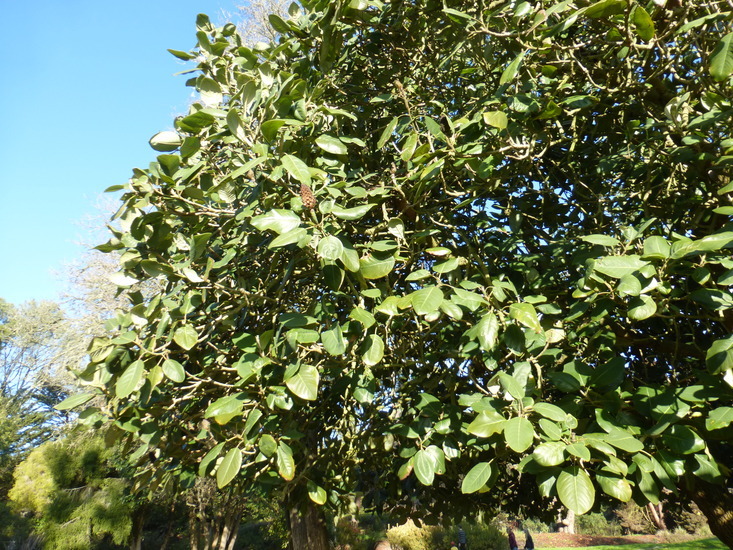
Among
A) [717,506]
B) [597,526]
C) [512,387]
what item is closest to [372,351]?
[512,387]

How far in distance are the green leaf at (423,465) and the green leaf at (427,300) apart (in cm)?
68

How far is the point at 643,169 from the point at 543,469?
1799mm

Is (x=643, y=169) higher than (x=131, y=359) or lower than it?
higher

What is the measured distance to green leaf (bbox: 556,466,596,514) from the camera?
1454mm

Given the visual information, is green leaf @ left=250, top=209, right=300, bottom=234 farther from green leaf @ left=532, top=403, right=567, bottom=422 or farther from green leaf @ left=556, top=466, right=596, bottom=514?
green leaf @ left=556, top=466, right=596, bottom=514

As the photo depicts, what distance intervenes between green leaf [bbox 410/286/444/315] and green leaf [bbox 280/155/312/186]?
23.2 inches

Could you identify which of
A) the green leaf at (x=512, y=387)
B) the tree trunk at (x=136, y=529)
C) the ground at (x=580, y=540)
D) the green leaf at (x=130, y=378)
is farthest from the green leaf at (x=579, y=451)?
the ground at (x=580, y=540)

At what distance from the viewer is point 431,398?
7.80 feet

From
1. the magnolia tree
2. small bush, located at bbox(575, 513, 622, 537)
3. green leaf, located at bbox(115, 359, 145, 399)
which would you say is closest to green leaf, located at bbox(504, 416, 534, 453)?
the magnolia tree

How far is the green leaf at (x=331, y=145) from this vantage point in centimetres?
214

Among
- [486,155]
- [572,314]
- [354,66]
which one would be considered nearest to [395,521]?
[572,314]

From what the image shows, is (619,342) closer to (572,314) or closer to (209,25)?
(572,314)

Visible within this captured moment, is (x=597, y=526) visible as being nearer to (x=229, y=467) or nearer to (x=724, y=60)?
(x=229, y=467)

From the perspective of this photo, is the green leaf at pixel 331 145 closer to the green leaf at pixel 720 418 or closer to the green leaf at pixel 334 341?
the green leaf at pixel 334 341
